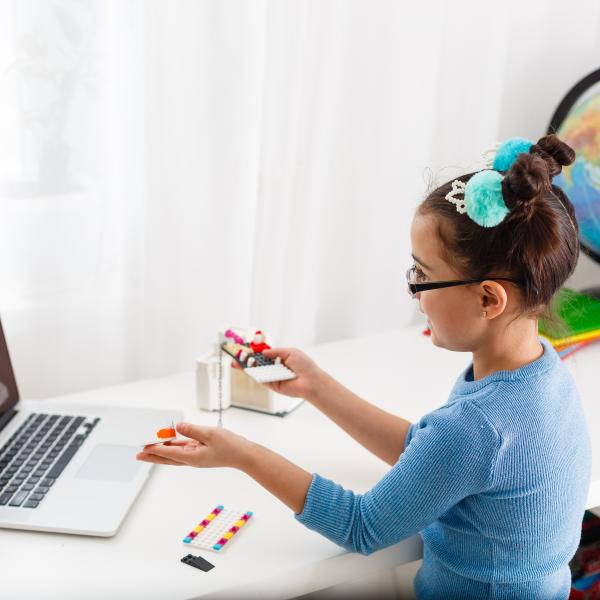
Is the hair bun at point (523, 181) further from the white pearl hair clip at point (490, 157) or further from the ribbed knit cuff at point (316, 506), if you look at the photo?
the ribbed knit cuff at point (316, 506)

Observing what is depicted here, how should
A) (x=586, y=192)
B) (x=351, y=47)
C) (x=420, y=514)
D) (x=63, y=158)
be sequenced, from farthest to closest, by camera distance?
(x=586, y=192) → (x=351, y=47) → (x=63, y=158) → (x=420, y=514)

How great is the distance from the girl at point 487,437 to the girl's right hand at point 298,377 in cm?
21

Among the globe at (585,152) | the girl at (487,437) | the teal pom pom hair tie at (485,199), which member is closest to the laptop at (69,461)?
the girl at (487,437)

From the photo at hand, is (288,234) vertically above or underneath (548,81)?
underneath

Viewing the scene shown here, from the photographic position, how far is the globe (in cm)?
151

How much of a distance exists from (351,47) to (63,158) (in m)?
0.55

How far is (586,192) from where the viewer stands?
1.53 metres

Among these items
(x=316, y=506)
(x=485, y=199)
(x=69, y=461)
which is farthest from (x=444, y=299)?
(x=69, y=461)

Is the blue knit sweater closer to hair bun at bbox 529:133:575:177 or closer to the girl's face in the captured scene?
the girl's face

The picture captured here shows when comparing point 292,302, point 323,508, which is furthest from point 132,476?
point 292,302

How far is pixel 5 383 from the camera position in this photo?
109 cm

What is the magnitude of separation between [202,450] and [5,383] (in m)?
0.38

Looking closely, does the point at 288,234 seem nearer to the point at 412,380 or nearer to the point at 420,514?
the point at 412,380

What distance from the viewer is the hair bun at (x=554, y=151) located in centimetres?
85
